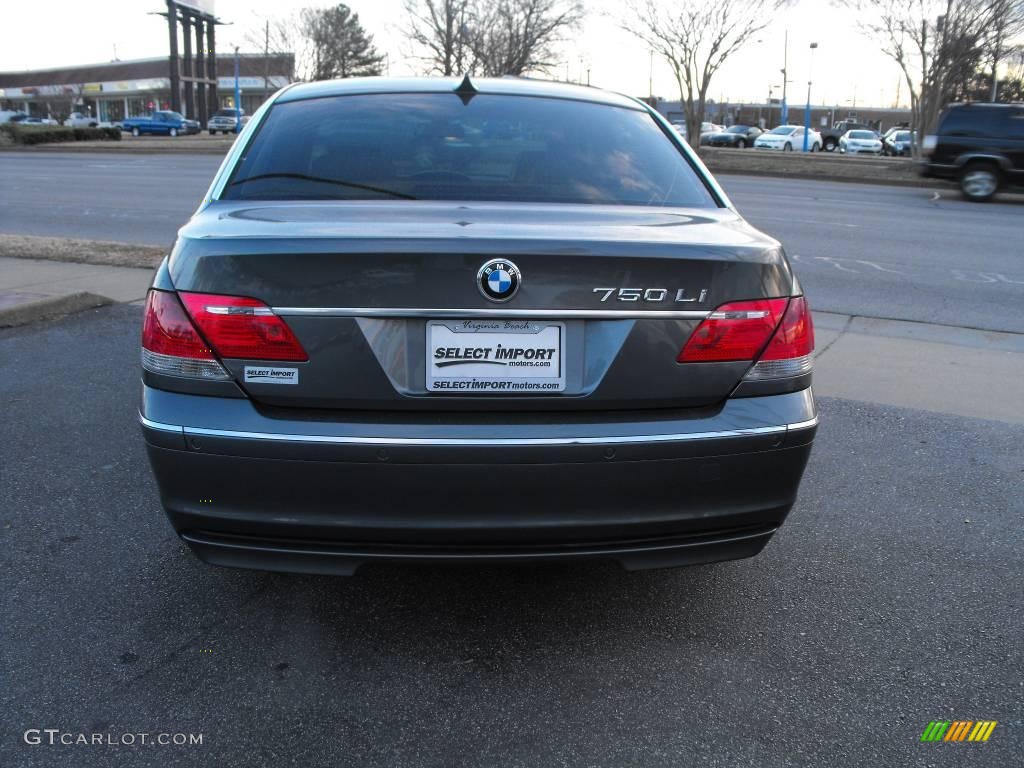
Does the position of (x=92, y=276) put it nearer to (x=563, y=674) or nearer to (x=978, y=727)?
(x=563, y=674)

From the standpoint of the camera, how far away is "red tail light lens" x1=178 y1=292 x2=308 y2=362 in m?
2.40

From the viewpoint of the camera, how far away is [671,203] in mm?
3217

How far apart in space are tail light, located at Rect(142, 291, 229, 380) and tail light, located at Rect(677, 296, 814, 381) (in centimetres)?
127

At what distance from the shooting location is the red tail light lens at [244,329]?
240cm

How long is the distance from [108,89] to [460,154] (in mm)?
97273

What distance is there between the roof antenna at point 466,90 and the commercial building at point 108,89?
78.7 meters

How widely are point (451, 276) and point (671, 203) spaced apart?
1.16 meters

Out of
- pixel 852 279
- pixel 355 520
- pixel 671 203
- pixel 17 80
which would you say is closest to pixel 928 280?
pixel 852 279

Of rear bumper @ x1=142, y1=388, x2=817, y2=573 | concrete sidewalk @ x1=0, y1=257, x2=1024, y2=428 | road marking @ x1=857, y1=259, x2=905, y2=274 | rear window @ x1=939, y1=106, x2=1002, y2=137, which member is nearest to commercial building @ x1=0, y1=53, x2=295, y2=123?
rear window @ x1=939, y1=106, x2=1002, y2=137

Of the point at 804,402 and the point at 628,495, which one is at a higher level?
the point at 804,402

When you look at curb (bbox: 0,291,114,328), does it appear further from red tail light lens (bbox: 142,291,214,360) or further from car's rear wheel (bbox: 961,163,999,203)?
car's rear wheel (bbox: 961,163,999,203)

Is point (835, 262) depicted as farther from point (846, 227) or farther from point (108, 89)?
point (108, 89)

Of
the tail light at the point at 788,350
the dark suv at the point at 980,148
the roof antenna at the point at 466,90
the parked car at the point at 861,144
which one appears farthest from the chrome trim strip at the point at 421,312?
the parked car at the point at 861,144

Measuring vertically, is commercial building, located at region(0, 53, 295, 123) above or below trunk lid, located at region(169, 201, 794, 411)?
above
